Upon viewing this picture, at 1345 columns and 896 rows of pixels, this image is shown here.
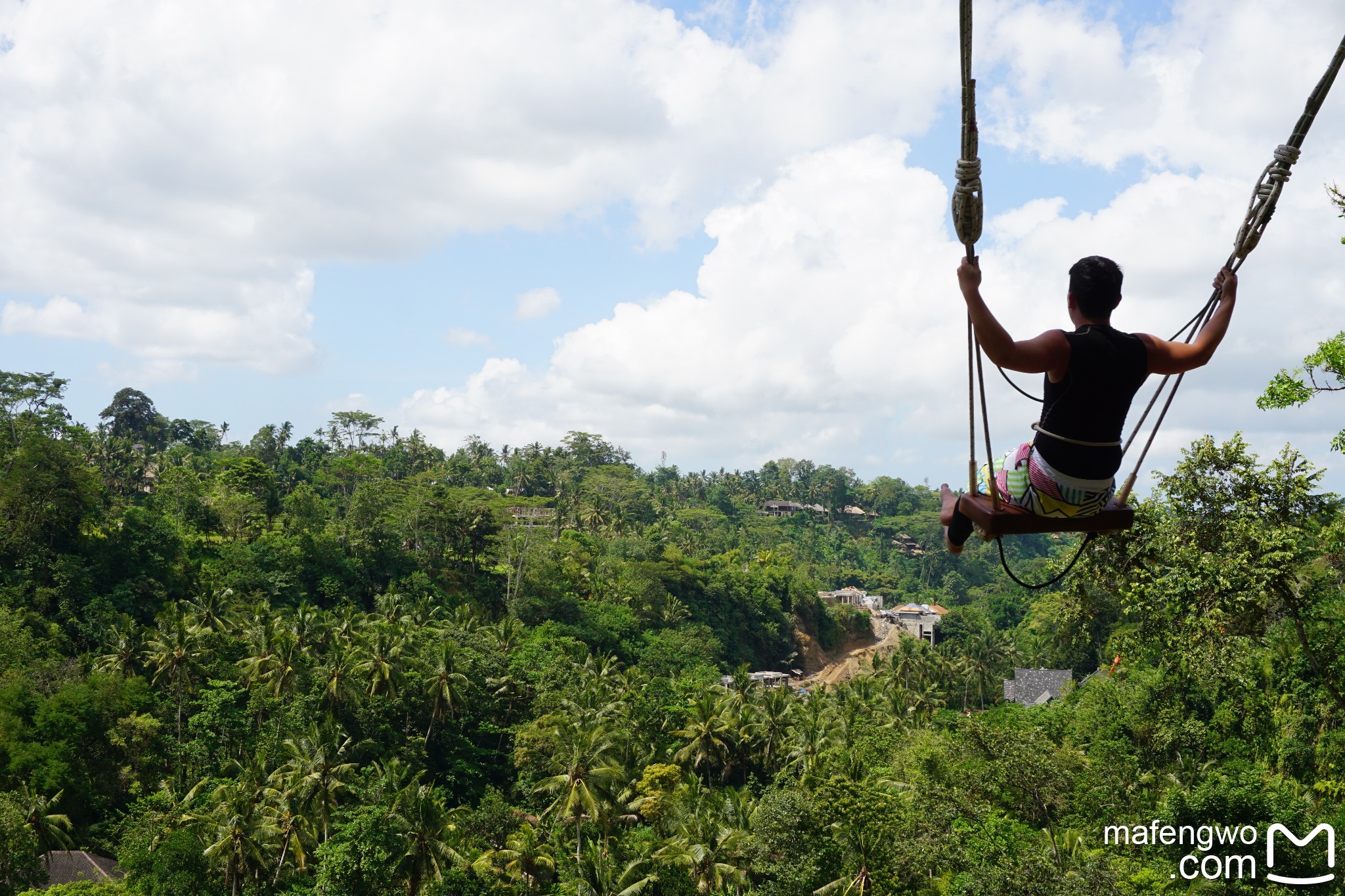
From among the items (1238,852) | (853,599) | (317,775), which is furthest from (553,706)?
(853,599)

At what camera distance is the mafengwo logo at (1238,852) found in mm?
12492

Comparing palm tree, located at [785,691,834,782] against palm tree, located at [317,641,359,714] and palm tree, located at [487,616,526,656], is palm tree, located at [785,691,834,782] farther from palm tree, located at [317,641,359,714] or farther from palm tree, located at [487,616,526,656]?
palm tree, located at [317,641,359,714]

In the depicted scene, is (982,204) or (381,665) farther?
(381,665)

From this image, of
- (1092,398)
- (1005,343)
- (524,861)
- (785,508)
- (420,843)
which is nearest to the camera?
(1005,343)

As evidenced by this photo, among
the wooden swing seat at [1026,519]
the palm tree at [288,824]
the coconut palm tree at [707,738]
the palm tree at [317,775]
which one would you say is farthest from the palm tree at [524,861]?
the wooden swing seat at [1026,519]

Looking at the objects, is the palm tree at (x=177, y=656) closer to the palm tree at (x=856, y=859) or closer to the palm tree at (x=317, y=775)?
the palm tree at (x=317, y=775)

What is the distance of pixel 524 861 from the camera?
85.7ft

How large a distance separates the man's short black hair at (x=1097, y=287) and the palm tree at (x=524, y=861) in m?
25.4

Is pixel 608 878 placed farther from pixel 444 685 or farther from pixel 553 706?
pixel 553 706

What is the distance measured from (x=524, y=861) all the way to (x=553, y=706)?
33.8 ft

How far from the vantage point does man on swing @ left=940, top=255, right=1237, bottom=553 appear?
3287 millimetres

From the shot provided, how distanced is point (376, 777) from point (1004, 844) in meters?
19.6

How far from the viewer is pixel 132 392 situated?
2901 inches

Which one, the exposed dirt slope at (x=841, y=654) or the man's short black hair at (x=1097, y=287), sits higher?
the man's short black hair at (x=1097, y=287)
